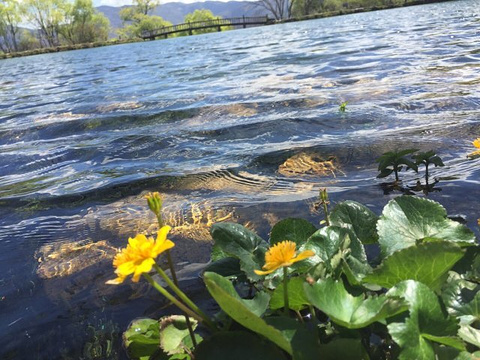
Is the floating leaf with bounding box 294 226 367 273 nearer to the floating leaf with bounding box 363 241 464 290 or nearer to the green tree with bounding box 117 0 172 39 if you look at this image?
the floating leaf with bounding box 363 241 464 290

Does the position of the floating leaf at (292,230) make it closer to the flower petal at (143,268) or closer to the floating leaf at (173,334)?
the floating leaf at (173,334)

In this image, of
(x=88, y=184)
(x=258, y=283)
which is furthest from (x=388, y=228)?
(x=88, y=184)

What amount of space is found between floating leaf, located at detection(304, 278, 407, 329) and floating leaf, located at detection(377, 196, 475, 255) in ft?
0.94

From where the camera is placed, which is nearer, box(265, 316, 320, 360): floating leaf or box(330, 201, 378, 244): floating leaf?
box(265, 316, 320, 360): floating leaf

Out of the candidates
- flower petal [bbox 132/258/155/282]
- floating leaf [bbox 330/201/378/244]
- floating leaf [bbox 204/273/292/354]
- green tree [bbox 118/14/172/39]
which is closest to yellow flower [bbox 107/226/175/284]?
flower petal [bbox 132/258/155/282]

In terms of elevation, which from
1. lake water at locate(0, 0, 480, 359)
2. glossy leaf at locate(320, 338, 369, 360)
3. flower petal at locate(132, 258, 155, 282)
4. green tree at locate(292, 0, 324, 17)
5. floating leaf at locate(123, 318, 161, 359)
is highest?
green tree at locate(292, 0, 324, 17)

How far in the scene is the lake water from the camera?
1.51m

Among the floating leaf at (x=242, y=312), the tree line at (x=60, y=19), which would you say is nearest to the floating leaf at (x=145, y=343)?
the floating leaf at (x=242, y=312)

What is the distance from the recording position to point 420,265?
82cm

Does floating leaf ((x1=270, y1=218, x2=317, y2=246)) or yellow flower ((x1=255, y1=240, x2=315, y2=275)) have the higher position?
yellow flower ((x1=255, y1=240, x2=315, y2=275))

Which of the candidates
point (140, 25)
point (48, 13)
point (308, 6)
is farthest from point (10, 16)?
point (308, 6)

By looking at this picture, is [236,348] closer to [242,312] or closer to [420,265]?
[242,312]

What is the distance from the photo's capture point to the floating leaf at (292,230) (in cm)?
115

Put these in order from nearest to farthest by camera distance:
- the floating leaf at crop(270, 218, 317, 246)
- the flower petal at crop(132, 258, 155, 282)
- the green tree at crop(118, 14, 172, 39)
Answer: the flower petal at crop(132, 258, 155, 282)
the floating leaf at crop(270, 218, 317, 246)
the green tree at crop(118, 14, 172, 39)
